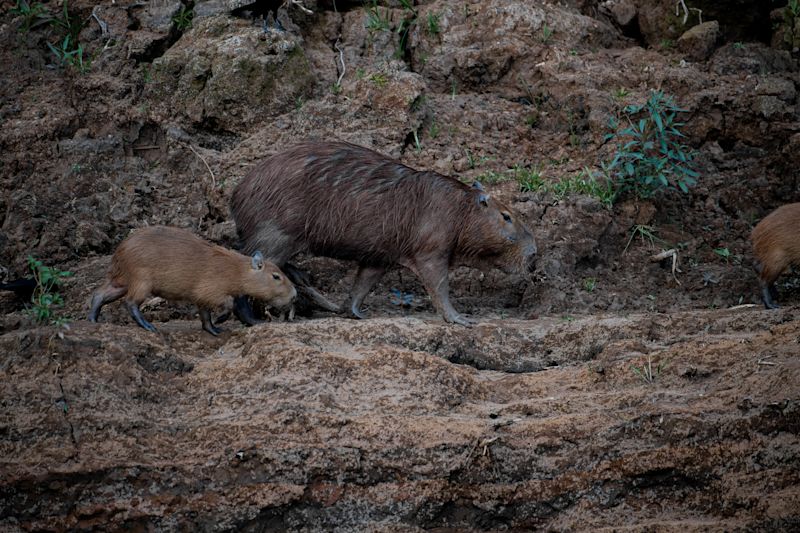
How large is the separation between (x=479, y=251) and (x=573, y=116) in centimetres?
218

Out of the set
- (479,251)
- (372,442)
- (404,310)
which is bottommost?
(404,310)

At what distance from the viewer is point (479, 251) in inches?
279

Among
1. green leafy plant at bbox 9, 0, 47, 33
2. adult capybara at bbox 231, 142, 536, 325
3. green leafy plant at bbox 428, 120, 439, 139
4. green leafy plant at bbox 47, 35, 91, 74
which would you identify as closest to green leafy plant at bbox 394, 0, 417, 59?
green leafy plant at bbox 428, 120, 439, 139

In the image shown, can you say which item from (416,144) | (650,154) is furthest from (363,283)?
(650,154)

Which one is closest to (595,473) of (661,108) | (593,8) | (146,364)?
(146,364)

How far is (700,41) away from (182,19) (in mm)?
4600

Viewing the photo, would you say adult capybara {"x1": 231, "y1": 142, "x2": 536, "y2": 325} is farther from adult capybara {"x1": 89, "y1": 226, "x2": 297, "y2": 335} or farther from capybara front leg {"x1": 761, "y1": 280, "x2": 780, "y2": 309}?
capybara front leg {"x1": 761, "y1": 280, "x2": 780, "y2": 309}

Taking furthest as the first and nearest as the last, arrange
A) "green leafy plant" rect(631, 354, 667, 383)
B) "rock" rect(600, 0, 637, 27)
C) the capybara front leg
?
"rock" rect(600, 0, 637, 27) < the capybara front leg < "green leafy plant" rect(631, 354, 667, 383)

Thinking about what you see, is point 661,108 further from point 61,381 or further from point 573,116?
point 61,381

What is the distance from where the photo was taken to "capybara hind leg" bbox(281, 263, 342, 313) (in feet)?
22.9

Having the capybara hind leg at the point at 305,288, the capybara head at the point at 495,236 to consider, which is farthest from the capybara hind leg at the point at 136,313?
the capybara head at the point at 495,236

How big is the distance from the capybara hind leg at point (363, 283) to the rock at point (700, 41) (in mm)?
3999

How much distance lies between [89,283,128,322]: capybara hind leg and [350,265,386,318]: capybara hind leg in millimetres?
1693

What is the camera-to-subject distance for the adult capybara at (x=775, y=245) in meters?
6.64
